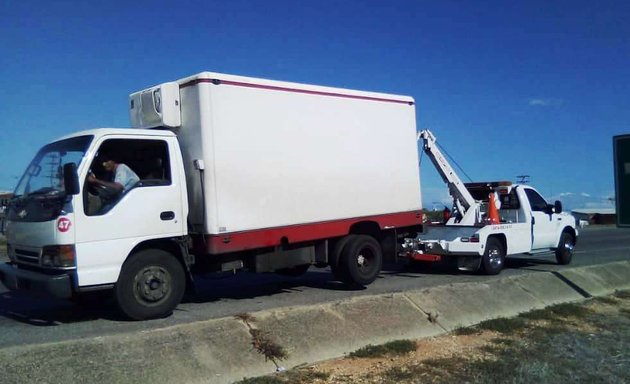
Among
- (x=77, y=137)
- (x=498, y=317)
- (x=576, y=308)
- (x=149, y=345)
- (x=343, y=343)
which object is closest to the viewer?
(x=149, y=345)

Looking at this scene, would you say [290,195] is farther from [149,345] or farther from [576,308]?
[576,308]

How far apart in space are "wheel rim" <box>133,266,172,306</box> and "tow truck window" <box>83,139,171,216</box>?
0.98m

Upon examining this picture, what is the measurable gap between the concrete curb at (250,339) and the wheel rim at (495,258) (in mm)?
2664

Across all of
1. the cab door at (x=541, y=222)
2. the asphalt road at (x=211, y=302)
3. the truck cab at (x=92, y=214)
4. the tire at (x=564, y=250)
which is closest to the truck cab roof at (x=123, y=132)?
the truck cab at (x=92, y=214)

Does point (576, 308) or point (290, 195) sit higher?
point (290, 195)

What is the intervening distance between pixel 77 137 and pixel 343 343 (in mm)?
4432

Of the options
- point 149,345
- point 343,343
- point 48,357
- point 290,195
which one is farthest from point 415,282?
point 48,357

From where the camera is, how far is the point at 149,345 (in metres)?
6.19

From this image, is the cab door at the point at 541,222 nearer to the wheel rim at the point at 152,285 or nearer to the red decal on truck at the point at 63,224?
the wheel rim at the point at 152,285

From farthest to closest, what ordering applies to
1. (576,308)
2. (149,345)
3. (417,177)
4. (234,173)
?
(417,177) < (576,308) < (234,173) < (149,345)

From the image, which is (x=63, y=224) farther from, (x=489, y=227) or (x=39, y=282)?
(x=489, y=227)

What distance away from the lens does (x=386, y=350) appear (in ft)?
24.2

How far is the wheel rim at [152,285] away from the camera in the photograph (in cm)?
783

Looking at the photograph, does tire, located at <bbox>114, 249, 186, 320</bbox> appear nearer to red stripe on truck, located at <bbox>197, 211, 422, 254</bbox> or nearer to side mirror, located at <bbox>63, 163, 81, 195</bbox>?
red stripe on truck, located at <bbox>197, 211, 422, 254</bbox>
